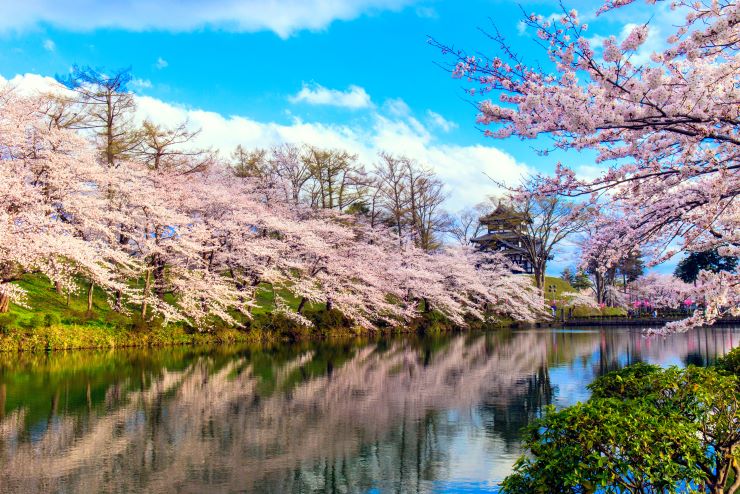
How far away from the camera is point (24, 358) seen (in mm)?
21188

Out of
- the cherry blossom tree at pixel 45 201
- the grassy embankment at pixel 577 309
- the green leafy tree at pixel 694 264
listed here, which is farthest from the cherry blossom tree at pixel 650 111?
the grassy embankment at pixel 577 309

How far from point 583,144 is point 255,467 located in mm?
6105

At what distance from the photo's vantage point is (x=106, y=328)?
26.6 m

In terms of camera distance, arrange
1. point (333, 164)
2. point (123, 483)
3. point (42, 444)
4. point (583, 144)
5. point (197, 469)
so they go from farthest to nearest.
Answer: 1. point (333, 164)
2. point (42, 444)
3. point (197, 469)
4. point (123, 483)
5. point (583, 144)

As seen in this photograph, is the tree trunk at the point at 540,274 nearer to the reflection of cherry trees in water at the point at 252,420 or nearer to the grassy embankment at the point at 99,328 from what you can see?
the grassy embankment at the point at 99,328

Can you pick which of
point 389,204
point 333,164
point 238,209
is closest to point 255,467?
point 238,209

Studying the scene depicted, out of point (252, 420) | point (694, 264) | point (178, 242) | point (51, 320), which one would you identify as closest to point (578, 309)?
point (694, 264)

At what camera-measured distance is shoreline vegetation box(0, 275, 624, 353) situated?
23969 millimetres

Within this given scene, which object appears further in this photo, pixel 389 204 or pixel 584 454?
pixel 389 204

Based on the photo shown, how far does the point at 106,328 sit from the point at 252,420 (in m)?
18.0

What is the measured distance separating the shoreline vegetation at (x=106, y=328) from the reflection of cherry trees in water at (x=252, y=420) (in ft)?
10.0

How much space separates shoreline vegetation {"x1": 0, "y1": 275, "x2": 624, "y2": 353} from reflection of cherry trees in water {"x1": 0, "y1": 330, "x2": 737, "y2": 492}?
3.06 m

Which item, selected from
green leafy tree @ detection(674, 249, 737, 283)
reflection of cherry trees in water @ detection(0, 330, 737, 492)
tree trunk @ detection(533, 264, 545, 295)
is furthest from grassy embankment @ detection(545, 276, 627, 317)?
reflection of cherry trees in water @ detection(0, 330, 737, 492)

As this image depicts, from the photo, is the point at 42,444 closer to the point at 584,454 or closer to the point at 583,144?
the point at 584,454
